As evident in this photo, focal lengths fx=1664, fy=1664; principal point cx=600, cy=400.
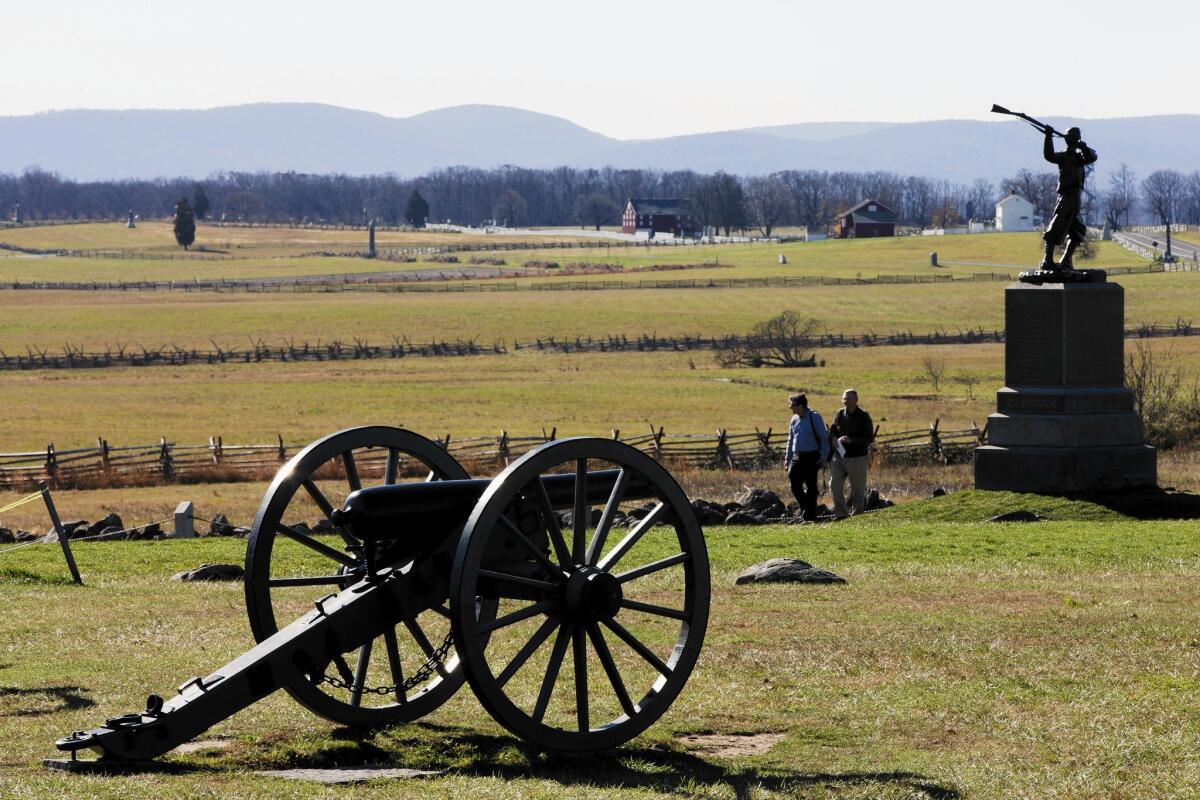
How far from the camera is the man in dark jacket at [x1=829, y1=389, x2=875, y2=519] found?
21.7m

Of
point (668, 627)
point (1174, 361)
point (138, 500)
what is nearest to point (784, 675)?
point (668, 627)

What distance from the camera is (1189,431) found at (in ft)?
112

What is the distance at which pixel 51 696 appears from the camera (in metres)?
10.4

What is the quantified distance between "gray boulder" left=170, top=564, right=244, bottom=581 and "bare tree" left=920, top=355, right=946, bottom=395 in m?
43.8

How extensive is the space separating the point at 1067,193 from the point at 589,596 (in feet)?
55.5

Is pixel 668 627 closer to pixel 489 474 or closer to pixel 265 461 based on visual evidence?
pixel 489 474

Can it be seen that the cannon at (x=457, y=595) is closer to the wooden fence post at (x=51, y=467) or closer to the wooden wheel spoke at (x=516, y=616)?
the wooden wheel spoke at (x=516, y=616)

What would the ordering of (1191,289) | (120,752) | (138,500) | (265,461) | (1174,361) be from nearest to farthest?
1. (120,752)
2. (138,500)
3. (265,461)
4. (1174,361)
5. (1191,289)

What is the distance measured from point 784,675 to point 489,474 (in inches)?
972

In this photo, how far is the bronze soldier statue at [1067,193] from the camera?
23359 millimetres

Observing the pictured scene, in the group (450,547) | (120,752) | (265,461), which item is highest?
(450,547)

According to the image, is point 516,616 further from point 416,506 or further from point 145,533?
point 145,533

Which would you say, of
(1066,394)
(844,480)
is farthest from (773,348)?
(844,480)

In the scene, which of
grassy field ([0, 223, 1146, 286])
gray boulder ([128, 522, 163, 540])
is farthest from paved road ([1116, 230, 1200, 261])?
gray boulder ([128, 522, 163, 540])
